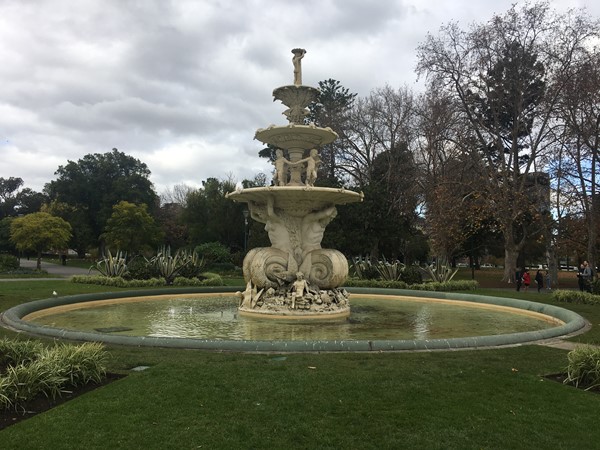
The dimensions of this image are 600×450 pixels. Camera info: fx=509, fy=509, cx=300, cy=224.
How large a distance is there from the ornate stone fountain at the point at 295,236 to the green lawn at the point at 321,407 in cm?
551

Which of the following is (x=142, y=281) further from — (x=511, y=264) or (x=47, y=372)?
(x=511, y=264)

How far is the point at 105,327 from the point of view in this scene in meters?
11.2

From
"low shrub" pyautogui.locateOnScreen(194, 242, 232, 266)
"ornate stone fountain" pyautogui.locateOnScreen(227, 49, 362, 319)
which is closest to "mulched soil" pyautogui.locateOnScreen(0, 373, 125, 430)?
"ornate stone fountain" pyautogui.locateOnScreen(227, 49, 362, 319)

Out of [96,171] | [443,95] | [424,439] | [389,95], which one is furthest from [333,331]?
[96,171]

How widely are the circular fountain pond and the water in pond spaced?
0.02m

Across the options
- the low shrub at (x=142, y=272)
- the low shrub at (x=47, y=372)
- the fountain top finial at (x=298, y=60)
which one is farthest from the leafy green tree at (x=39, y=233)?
the low shrub at (x=47, y=372)

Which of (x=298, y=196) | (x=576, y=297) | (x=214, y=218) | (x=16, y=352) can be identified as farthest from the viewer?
(x=214, y=218)

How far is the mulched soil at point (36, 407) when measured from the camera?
5.09 meters

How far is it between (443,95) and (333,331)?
24.5 meters

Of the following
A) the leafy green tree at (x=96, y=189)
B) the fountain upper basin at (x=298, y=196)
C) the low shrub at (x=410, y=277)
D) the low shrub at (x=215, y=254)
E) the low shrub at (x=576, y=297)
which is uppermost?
the leafy green tree at (x=96, y=189)

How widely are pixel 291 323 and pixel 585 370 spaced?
6.69 metres

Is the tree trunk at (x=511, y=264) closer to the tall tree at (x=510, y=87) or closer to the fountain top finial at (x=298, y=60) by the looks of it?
the tall tree at (x=510, y=87)

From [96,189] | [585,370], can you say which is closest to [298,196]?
[585,370]

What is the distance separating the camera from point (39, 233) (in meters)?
38.9
